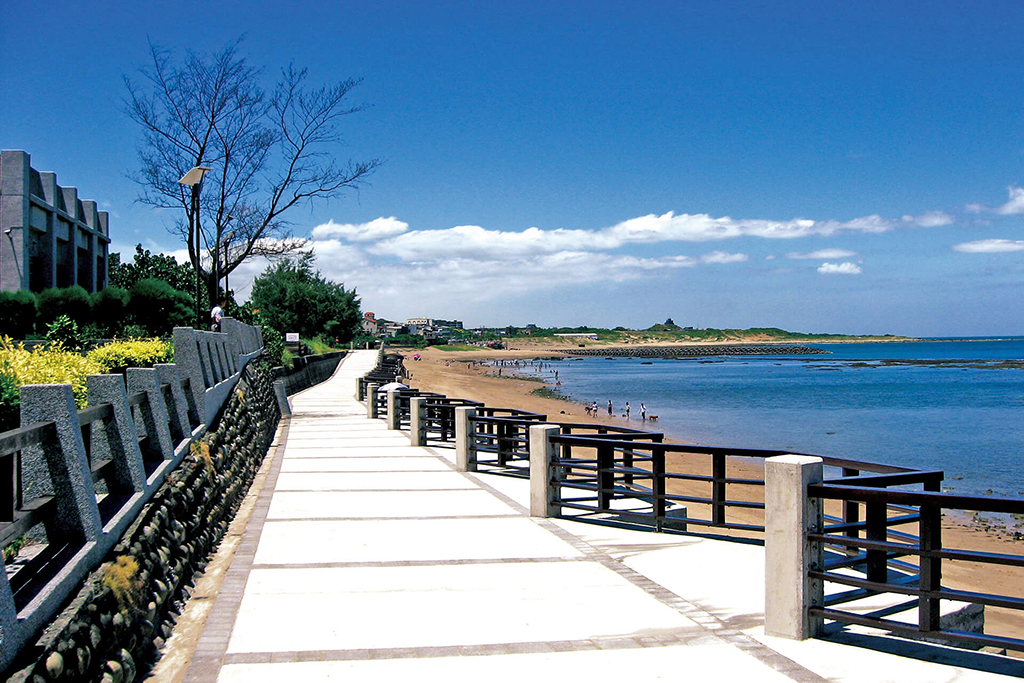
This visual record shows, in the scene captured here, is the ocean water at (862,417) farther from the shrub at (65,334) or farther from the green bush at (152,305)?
the shrub at (65,334)

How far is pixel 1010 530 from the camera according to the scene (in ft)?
58.6

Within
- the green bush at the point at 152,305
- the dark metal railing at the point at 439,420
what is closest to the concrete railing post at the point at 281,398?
the green bush at the point at 152,305

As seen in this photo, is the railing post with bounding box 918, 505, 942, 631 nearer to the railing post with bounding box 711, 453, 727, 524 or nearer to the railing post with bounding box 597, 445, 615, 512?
the railing post with bounding box 711, 453, 727, 524

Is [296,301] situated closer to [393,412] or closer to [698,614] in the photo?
[393,412]

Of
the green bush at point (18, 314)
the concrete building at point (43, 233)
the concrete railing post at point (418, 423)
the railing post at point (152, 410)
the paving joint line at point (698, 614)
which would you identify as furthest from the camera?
the concrete building at point (43, 233)

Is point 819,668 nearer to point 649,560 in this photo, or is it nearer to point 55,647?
point 649,560

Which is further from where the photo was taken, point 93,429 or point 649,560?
point 649,560

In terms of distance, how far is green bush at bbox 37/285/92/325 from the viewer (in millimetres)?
23312

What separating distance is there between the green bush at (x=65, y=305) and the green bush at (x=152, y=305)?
124 centimetres

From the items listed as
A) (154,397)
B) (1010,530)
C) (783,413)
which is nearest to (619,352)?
(783,413)

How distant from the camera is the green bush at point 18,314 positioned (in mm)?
21594

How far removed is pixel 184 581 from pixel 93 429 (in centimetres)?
158

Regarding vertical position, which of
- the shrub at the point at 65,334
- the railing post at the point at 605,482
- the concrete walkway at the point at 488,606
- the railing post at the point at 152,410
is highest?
the shrub at the point at 65,334

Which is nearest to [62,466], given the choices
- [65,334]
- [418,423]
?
[65,334]
